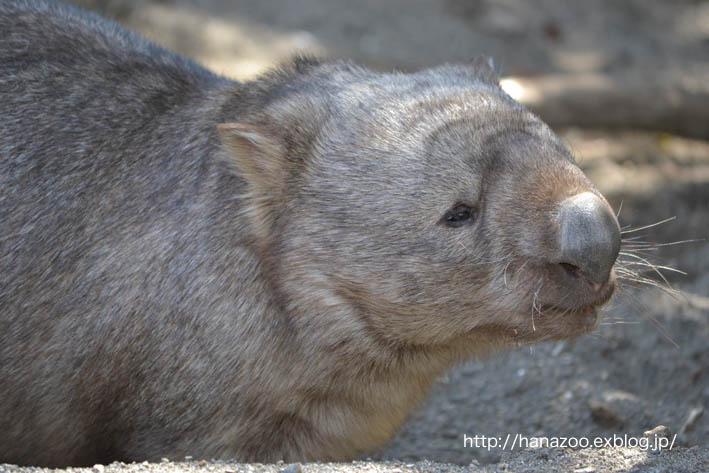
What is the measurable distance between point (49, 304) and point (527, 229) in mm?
1671

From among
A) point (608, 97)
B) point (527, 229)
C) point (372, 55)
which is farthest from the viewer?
A: point (372, 55)

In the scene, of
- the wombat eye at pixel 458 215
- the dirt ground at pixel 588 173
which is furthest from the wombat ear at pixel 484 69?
the wombat eye at pixel 458 215

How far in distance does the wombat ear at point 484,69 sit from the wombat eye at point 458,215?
84 cm

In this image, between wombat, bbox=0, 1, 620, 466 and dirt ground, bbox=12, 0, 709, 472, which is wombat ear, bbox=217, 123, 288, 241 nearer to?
wombat, bbox=0, 1, 620, 466

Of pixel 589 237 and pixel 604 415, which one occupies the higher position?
pixel 589 237

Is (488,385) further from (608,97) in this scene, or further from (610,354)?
(608,97)

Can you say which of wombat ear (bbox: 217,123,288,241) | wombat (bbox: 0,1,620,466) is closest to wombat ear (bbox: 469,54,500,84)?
wombat (bbox: 0,1,620,466)

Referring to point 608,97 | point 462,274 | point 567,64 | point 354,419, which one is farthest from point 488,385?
point 567,64

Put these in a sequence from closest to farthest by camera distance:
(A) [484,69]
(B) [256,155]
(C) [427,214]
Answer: (C) [427,214], (B) [256,155], (A) [484,69]

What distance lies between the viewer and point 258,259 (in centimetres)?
327

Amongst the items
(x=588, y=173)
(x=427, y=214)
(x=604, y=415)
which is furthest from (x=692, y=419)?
(x=588, y=173)

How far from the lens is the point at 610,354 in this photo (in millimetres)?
4527

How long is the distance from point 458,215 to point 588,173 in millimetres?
3376

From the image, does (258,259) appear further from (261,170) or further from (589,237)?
(589,237)
